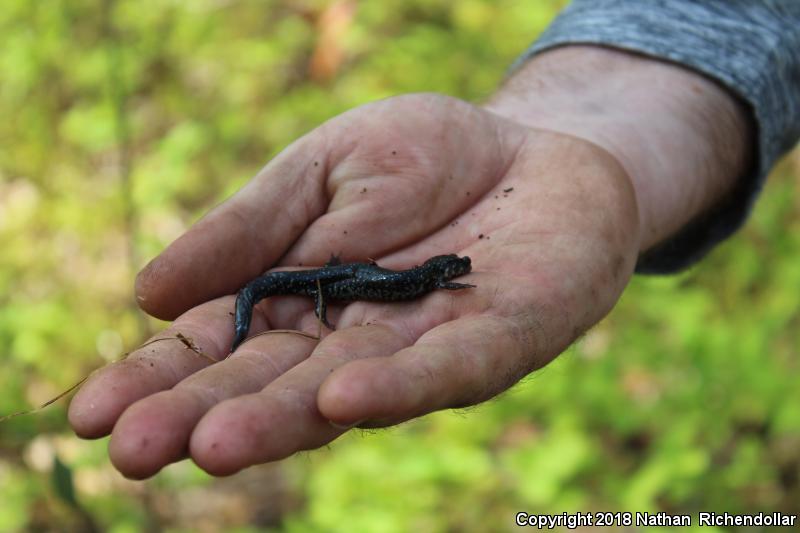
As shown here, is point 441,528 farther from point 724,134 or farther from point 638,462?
point 724,134

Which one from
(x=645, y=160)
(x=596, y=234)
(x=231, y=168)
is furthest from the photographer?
(x=231, y=168)

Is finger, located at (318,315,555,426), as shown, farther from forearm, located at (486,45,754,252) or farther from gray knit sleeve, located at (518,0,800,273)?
gray knit sleeve, located at (518,0,800,273)

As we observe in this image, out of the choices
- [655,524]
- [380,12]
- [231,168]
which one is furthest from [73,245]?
[655,524]

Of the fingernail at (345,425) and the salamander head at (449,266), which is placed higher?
the fingernail at (345,425)

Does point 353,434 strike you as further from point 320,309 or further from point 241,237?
point 241,237

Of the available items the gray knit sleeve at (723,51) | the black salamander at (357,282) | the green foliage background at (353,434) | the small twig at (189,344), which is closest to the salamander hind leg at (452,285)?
the black salamander at (357,282)

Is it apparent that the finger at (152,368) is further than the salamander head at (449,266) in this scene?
No

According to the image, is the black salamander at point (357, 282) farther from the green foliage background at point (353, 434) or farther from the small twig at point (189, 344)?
the green foliage background at point (353, 434)

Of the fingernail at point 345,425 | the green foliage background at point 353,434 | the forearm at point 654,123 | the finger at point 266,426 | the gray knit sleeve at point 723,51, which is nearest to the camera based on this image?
the finger at point 266,426

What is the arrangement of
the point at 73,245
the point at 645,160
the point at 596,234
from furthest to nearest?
the point at 73,245
the point at 645,160
the point at 596,234
